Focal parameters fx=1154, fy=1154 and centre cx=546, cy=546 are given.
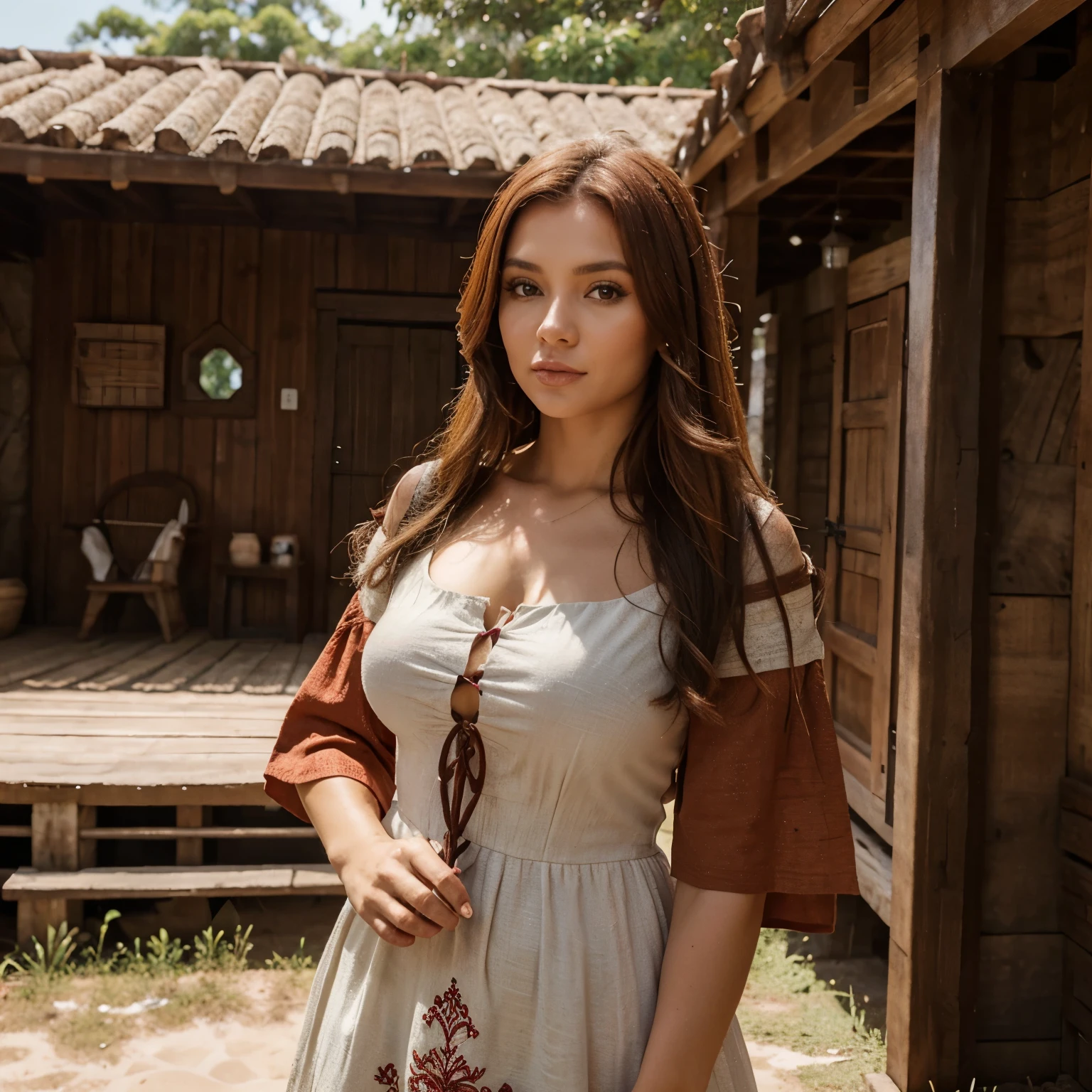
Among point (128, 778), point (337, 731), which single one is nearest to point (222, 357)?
point (128, 778)

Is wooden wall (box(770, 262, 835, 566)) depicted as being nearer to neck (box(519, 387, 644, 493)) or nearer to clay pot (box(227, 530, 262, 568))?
clay pot (box(227, 530, 262, 568))

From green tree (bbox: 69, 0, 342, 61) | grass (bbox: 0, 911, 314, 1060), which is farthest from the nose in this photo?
green tree (bbox: 69, 0, 342, 61)

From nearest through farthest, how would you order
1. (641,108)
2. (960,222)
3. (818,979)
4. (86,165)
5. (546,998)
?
1. (546,998)
2. (960,222)
3. (818,979)
4. (86,165)
5. (641,108)

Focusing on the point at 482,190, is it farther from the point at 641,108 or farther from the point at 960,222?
the point at 960,222

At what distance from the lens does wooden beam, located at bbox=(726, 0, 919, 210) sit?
3.09 metres

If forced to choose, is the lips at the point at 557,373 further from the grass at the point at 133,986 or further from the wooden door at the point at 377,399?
the wooden door at the point at 377,399

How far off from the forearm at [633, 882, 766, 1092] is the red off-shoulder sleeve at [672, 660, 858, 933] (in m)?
0.03

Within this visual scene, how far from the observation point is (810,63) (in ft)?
11.2

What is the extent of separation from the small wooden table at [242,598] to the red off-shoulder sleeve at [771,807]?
629cm

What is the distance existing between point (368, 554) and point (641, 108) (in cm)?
645

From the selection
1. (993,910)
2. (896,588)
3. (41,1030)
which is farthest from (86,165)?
(993,910)

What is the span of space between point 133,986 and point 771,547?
11.5 feet

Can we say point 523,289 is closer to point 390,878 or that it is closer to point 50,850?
point 390,878

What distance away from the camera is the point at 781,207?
18.3 ft
